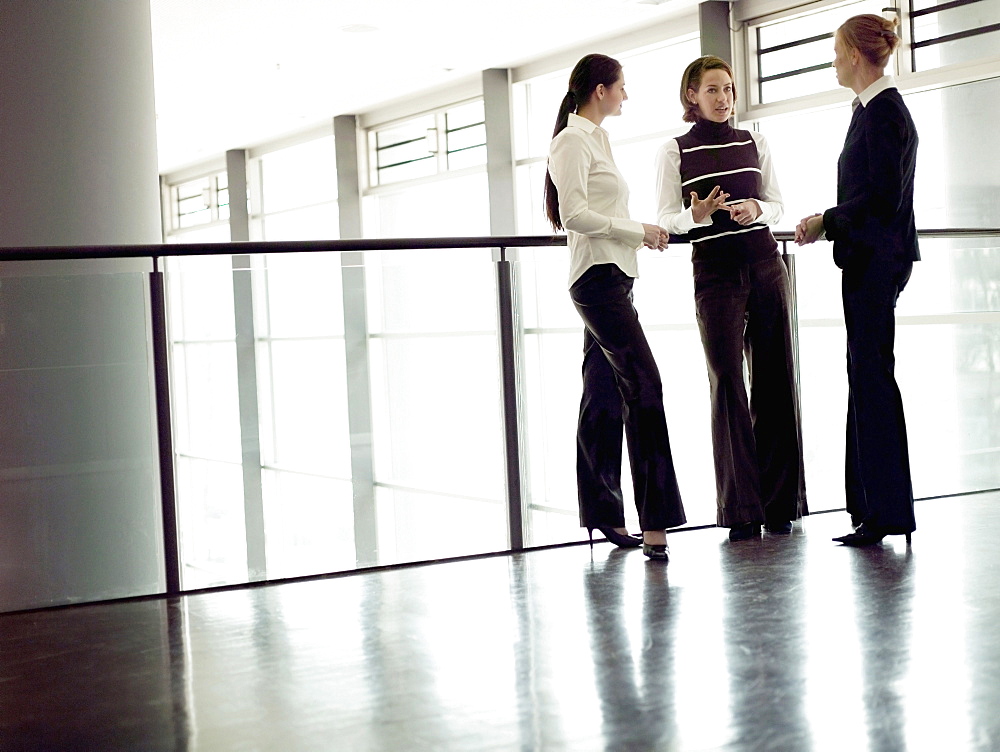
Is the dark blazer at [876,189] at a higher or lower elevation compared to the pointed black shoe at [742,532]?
higher

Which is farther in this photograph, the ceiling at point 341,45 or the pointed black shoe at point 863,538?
the ceiling at point 341,45

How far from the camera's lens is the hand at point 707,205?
11.2 ft

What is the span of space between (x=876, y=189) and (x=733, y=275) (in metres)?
0.46

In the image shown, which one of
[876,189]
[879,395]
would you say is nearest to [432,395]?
[879,395]

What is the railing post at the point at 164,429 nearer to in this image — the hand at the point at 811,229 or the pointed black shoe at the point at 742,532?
the pointed black shoe at the point at 742,532

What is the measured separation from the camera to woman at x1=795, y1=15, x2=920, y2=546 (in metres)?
3.37

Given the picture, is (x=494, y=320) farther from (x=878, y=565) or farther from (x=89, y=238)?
(x=89, y=238)

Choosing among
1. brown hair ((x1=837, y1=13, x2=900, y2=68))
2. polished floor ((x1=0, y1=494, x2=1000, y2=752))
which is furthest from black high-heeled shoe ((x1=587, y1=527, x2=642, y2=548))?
brown hair ((x1=837, y1=13, x2=900, y2=68))

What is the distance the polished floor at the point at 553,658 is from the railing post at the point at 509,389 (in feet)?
0.90

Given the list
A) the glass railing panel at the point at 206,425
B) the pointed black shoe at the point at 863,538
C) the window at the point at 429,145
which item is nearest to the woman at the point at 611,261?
the pointed black shoe at the point at 863,538

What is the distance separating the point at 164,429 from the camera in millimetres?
3453

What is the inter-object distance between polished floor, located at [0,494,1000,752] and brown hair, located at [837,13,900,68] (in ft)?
4.54

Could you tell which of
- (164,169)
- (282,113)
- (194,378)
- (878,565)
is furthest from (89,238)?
(164,169)

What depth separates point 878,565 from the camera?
323 cm
